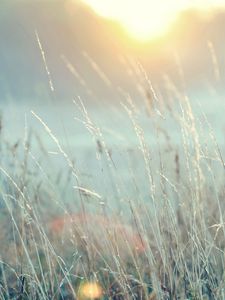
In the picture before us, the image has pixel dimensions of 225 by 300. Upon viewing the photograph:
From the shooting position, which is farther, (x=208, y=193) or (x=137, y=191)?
(x=208, y=193)

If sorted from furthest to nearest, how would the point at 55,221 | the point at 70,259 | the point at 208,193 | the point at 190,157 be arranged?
the point at 55,221, the point at 208,193, the point at 70,259, the point at 190,157

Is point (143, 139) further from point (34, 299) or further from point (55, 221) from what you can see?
point (55, 221)

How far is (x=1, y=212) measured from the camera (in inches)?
181

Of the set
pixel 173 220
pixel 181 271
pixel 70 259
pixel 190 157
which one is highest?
pixel 190 157

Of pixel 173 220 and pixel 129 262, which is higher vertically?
pixel 173 220

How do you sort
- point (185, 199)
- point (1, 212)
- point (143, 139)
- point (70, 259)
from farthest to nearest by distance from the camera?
point (1, 212) → point (70, 259) → point (185, 199) → point (143, 139)

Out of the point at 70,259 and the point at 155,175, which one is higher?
the point at 155,175

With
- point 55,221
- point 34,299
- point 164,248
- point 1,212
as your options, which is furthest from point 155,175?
point 1,212

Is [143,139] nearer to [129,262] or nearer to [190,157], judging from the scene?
[190,157]

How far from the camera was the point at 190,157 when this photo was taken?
8.09 feet

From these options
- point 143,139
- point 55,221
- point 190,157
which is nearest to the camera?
point 143,139

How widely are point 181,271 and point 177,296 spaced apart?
3.9 inches

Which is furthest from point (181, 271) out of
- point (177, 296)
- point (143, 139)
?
point (143, 139)

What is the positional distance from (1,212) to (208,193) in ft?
5.32
